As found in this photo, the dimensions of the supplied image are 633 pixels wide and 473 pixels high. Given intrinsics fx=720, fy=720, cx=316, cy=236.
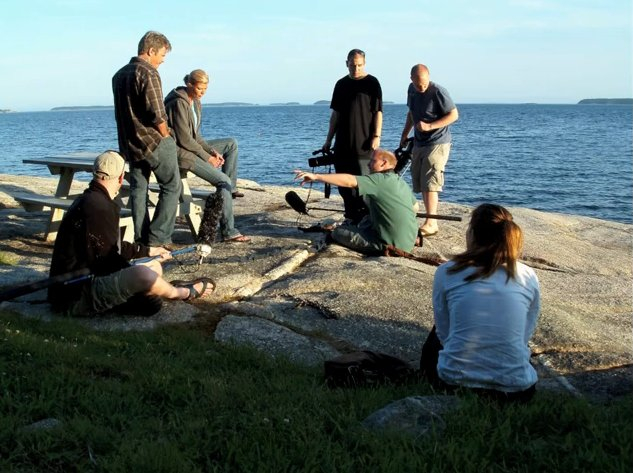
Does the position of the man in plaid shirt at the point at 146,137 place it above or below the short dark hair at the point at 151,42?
below

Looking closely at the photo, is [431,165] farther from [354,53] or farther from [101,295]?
[101,295]

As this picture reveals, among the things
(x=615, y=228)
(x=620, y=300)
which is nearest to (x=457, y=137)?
(x=615, y=228)

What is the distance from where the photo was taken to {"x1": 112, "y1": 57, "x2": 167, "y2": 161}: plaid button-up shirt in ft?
22.5

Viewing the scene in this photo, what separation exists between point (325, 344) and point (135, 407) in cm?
187

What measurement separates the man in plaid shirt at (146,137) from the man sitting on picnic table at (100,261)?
1396mm

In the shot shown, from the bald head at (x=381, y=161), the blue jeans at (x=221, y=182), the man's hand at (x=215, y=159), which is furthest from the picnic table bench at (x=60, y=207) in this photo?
the bald head at (x=381, y=161)

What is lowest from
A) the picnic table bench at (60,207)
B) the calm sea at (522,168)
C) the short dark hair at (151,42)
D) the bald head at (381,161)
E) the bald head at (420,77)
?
the calm sea at (522,168)

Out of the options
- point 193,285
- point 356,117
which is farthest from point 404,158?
point 193,285

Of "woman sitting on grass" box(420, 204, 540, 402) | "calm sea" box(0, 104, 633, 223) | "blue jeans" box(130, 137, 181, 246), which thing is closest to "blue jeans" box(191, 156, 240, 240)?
"blue jeans" box(130, 137, 181, 246)

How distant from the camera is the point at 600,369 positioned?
506 centimetres

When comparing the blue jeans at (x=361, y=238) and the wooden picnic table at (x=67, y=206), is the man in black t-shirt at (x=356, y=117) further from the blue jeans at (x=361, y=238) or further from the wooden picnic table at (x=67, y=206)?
the wooden picnic table at (x=67, y=206)

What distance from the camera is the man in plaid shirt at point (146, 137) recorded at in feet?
22.6

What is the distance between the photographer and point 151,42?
6.88 m

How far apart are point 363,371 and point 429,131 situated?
503cm
